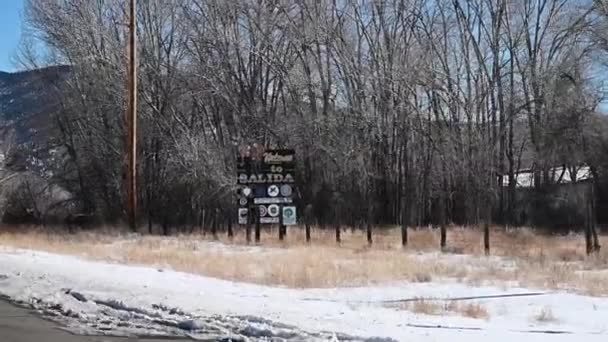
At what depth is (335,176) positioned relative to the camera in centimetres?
4275

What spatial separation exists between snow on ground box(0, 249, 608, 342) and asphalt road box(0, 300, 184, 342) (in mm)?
376

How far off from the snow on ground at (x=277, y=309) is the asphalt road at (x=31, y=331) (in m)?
0.38

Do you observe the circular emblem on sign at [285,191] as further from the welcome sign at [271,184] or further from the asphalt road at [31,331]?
the asphalt road at [31,331]

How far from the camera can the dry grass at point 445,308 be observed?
12.2 m

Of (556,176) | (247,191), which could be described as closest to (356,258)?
(247,191)

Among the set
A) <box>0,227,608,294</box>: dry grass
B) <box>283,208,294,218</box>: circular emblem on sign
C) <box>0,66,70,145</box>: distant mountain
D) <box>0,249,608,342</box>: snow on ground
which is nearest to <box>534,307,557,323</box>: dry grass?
<box>0,249,608,342</box>: snow on ground

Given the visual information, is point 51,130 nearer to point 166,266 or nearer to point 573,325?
point 166,266

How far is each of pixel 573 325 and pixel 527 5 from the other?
36.8 meters

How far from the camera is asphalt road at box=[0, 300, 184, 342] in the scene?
34.9 feet

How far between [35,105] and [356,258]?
4394 cm

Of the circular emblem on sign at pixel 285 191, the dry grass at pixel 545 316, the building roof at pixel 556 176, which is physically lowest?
the dry grass at pixel 545 316

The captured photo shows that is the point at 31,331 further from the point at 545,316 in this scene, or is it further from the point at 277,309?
the point at 545,316

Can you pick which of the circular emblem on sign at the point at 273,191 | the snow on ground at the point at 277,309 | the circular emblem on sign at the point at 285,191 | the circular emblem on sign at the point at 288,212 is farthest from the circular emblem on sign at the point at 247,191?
the snow on ground at the point at 277,309

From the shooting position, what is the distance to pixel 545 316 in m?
11.8
